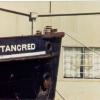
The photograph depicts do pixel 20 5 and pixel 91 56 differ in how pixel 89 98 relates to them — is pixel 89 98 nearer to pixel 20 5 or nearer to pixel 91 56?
pixel 91 56

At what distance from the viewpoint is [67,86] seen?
1697cm

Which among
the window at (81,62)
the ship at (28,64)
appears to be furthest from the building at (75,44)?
the ship at (28,64)

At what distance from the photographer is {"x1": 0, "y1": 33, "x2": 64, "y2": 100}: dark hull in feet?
43.9

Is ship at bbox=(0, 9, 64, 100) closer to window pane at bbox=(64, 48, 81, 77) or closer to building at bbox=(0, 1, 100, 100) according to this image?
building at bbox=(0, 1, 100, 100)

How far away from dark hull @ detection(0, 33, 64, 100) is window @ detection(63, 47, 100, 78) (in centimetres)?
Answer: 338

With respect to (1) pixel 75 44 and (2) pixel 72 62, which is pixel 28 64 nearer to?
(1) pixel 75 44

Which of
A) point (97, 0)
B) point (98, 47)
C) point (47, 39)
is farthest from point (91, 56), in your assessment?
point (47, 39)

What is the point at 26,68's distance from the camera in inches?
532

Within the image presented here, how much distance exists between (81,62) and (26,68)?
393 centimetres

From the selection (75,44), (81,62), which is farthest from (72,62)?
(75,44)

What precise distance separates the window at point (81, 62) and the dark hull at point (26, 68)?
3378 mm

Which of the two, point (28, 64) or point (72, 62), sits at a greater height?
point (28, 64)

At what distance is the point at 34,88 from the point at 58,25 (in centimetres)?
363

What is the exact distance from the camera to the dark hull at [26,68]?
13391 mm
